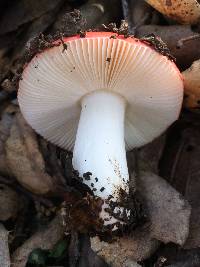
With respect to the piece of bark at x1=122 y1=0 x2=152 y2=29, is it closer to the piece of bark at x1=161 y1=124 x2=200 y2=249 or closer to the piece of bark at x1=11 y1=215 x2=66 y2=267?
the piece of bark at x1=161 y1=124 x2=200 y2=249

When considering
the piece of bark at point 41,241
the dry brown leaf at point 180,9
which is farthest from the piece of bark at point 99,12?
the piece of bark at point 41,241

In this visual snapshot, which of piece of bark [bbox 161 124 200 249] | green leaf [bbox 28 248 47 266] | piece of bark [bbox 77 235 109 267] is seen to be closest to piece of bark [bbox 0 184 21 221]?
green leaf [bbox 28 248 47 266]

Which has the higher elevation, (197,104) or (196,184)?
(197,104)

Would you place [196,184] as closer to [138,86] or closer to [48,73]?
[138,86]

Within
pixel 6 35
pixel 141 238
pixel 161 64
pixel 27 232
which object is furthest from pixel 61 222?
pixel 6 35

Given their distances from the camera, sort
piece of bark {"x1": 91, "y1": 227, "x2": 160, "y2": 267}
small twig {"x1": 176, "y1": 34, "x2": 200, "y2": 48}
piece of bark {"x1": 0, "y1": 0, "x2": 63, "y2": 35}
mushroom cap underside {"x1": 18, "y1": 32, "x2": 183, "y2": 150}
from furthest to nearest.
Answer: piece of bark {"x1": 0, "y1": 0, "x2": 63, "y2": 35} < small twig {"x1": 176, "y1": 34, "x2": 200, "y2": 48} < piece of bark {"x1": 91, "y1": 227, "x2": 160, "y2": 267} < mushroom cap underside {"x1": 18, "y1": 32, "x2": 183, "y2": 150}

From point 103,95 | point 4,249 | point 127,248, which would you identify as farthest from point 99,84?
point 4,249
